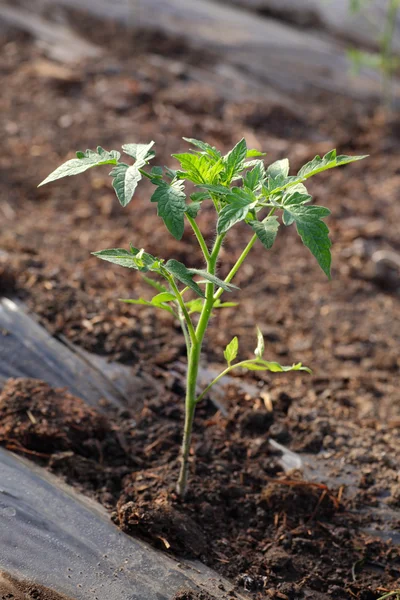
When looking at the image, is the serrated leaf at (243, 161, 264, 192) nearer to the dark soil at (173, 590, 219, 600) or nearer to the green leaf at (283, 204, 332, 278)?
the green leaf at (283, 204, 332, 278)

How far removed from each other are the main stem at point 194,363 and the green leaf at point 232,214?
7.7 inches

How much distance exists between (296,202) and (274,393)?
1418 millimetres

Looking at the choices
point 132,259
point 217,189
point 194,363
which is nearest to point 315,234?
point 217,189

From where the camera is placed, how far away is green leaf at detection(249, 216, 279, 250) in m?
1.62

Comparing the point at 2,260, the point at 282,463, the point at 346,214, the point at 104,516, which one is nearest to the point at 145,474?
the point at 104,516

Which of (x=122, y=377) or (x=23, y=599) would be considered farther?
(x=122, y=377)

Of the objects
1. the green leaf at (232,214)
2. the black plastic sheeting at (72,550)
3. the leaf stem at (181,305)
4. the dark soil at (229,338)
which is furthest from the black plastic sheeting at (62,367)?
the green leaf at (232,214)

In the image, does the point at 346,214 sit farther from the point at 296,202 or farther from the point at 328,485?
the point at 296,202

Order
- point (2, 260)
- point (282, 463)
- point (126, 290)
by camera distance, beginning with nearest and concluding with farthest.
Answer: point (282, 463)
point (2, 260)
point (126, 290)

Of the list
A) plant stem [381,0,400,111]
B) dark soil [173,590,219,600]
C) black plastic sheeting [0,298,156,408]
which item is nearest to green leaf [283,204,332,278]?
dark soil [173,590,219,600]

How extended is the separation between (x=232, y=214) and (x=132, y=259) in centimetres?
33

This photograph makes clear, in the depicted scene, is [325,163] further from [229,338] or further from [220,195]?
[229,338]

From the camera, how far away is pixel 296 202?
1698 millimetres

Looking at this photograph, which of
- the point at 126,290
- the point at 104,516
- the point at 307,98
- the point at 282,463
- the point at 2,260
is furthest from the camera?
the point at 307,98
